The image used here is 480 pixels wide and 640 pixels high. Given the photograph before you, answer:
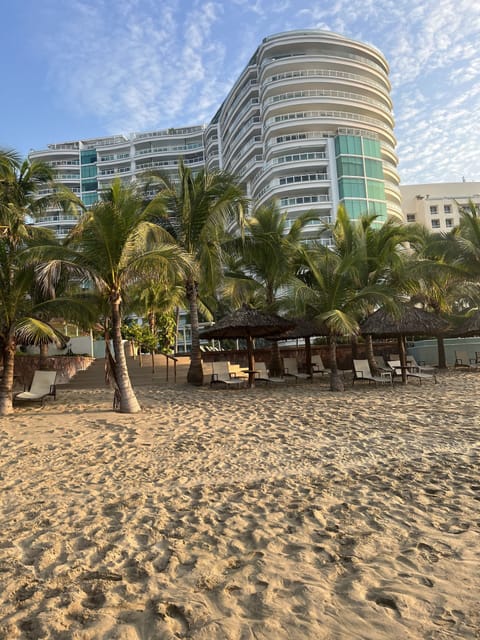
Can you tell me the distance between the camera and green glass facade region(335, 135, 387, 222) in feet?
140

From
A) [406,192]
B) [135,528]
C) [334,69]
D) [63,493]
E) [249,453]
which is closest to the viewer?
[135,528]

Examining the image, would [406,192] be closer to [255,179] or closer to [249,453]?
[255,179]

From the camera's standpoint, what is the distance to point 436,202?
5812 cm

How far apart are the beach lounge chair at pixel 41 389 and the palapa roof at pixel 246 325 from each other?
4645 millimetres

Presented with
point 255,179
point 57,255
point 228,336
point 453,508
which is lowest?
point 453,508

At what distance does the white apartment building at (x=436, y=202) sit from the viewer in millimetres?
57750

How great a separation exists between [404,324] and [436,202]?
50.4m

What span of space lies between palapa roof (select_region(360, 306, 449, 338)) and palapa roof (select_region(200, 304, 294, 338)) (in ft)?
8.75

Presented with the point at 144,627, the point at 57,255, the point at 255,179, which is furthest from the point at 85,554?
the point at 255,179

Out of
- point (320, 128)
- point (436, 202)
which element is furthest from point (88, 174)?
point (436, 202)

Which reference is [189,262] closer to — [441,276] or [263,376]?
[263,376]

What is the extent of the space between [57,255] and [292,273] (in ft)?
27.8

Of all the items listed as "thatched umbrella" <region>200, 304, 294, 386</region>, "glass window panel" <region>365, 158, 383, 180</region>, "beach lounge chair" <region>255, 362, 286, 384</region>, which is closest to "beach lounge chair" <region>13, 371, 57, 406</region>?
"thatched umbrella" <region>200, 304, 294, 386</region>

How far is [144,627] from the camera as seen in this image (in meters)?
2.38
